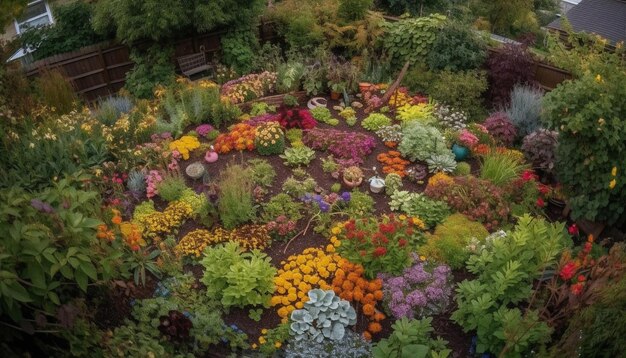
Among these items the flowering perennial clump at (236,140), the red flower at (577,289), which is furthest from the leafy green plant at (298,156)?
the red flower at (577,289)

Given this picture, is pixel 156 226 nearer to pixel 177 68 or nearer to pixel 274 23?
pixel 177 68

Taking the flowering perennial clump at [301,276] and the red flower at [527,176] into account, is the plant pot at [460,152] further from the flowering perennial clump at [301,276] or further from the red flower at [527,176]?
the flowering perennial clump at [301,276]

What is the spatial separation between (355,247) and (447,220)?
4.88 feet

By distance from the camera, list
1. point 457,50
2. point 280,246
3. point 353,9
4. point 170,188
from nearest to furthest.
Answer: point 280,246, point 170,188, point 457,50, point 353,9

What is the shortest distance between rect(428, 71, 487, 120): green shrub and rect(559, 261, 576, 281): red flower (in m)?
4.36

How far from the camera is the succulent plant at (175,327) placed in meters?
4.91

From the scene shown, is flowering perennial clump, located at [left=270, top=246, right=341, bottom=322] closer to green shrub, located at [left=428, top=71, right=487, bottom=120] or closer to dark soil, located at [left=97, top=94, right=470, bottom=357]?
dark soil, located at [left=97, top=94, right=470, bottom=357]

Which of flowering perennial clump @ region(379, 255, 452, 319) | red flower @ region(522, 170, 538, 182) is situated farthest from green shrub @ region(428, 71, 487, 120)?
flowering perennial clump @ region(379, 255, 452, 319)

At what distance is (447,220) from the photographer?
6590mm

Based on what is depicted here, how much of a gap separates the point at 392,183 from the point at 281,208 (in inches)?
63.1

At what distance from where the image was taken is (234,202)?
646 centimetres

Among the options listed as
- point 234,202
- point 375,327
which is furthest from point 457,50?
point 375,327

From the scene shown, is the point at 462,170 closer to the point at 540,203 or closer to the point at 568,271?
the point at 540,203

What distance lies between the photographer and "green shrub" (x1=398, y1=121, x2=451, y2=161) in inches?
307
